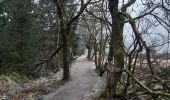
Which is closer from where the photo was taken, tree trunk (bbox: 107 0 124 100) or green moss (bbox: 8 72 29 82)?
tree trunk (bbox: 107 0 124 100)

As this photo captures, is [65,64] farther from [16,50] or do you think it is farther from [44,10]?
[16,50]

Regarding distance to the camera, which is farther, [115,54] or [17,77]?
[17,77]

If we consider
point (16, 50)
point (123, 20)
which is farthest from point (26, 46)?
point (123, 20)

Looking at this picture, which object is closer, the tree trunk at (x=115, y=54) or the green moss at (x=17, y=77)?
the tree trunk at (x=115, y=54)

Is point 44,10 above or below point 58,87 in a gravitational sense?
above

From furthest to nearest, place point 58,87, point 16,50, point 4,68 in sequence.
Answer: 1. point 16,50
2. point 4,68
3. point 58,87

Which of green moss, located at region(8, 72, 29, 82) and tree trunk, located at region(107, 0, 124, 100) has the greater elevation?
Answer: tree trunk, located at region(107, 0, 124, 100)

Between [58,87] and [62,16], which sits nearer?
[58,87]

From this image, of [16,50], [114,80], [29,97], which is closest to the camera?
[114,80]

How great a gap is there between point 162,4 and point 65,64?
43.8ft

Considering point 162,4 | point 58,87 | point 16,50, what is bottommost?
point 58,87

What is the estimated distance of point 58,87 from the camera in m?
25.1

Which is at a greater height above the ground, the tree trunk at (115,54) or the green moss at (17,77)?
the tree trunk at (115,54)

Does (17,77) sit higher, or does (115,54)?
(115,54)
